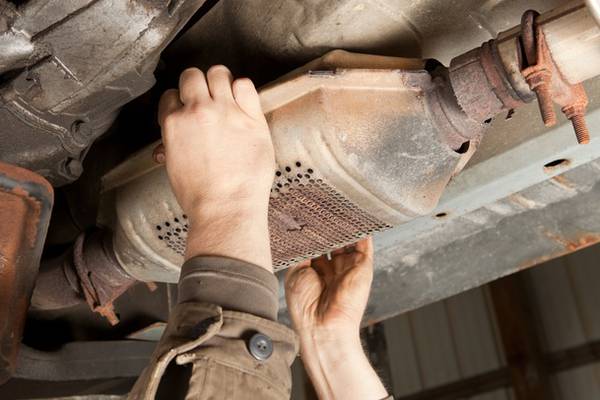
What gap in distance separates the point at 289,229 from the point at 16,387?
0.69m

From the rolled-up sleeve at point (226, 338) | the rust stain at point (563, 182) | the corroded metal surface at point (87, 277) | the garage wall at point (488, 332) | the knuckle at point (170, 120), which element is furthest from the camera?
the garage wall at point (488, 332)

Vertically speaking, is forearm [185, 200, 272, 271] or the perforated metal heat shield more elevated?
the perforated metal heat shield

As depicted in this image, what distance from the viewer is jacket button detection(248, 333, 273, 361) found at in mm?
868

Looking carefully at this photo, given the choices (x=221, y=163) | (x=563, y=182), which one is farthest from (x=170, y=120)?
(x=563, y=182)

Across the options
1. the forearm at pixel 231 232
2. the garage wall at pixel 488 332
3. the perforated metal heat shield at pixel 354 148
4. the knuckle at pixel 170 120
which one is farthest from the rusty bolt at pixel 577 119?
the garage wall at pixel 488 332

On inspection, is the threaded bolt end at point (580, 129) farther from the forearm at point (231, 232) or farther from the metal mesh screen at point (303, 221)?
the forearm at point (231, 232)

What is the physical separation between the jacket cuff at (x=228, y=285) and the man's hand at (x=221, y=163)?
2 centimetres

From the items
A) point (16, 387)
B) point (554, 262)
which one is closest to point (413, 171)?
point (16, 387)

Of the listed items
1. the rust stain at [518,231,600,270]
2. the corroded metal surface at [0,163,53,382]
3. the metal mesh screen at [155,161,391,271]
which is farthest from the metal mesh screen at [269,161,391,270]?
the rust stain at [518,231,600,270]

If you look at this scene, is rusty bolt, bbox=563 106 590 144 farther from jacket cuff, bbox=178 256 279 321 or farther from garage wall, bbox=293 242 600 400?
garage wall, bbox=293 242 600 400

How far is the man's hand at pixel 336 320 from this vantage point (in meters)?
1.45

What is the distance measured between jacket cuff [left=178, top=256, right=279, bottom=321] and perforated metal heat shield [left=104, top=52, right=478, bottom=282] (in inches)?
A: 8.2

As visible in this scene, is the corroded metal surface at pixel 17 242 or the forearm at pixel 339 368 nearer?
the corroded metal surface at pixel 17 242

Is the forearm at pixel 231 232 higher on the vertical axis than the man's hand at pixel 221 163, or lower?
lower
